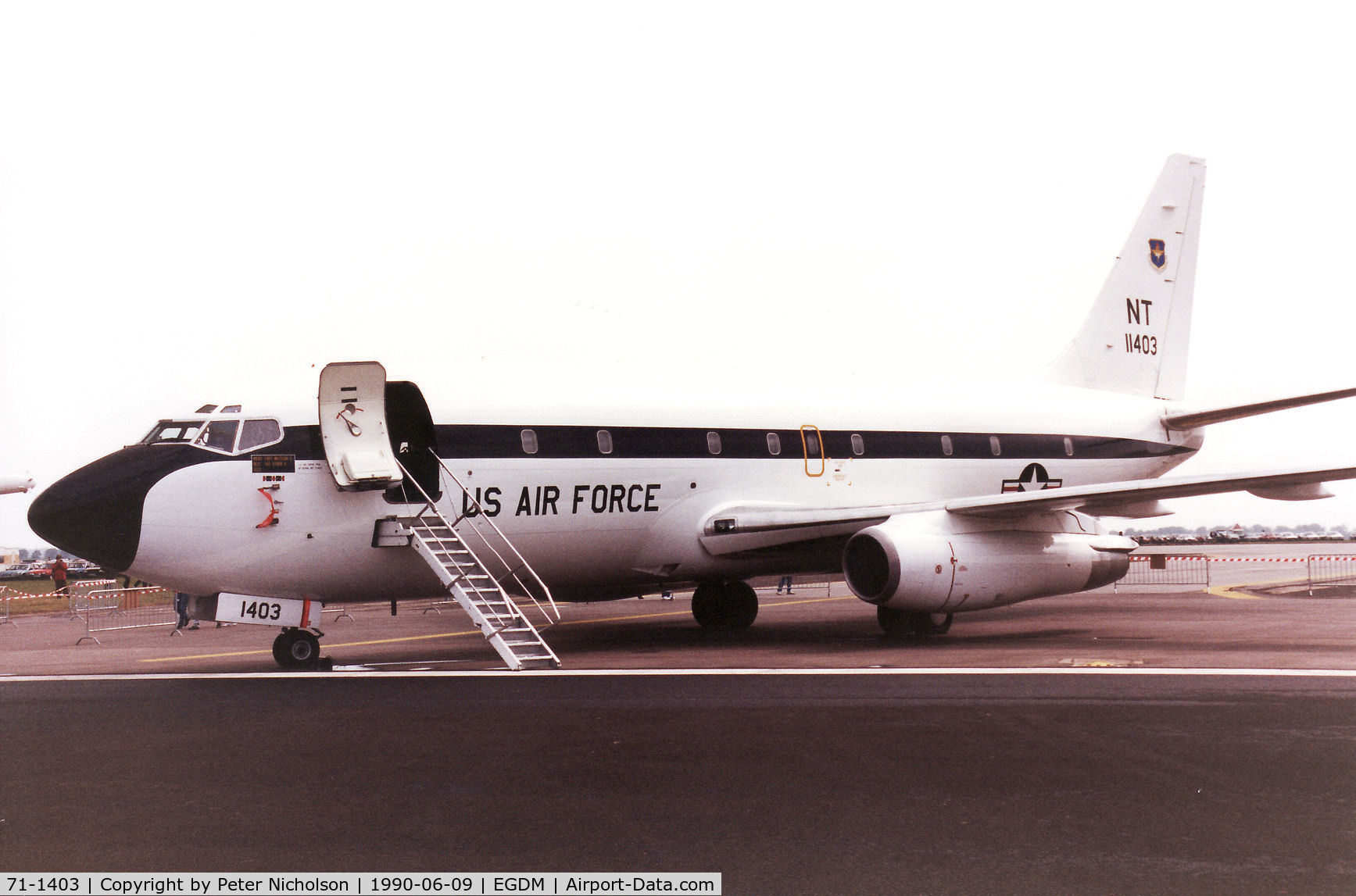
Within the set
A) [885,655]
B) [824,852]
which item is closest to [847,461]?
[885,655]

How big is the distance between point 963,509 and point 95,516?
424 inches

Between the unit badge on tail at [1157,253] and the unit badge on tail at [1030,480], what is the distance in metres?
6.33

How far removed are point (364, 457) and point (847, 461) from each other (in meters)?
7.71

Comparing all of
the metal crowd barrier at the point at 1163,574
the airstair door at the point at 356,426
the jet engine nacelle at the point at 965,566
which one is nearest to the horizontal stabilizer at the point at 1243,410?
the jet engine nacelle at the point at 965,566

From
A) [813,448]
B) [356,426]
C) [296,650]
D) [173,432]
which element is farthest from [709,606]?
[173,432]

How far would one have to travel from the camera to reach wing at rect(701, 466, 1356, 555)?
14665 mm

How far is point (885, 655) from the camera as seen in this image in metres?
13.8

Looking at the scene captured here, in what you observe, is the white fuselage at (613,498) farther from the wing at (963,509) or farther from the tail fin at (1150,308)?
the tail fin at (1150,308)

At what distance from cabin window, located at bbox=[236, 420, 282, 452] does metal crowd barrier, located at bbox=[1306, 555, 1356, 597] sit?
2162 cm

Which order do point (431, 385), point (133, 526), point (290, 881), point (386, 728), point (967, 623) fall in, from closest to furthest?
point (290, 881)
point (386, 728)
point (133, 526)
point (431, 385)
point (967, 623)

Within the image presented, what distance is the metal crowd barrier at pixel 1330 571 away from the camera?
95.4ft

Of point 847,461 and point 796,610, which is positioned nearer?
point 847,461

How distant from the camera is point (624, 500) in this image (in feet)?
50.9

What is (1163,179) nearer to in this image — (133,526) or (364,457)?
(364,457)
